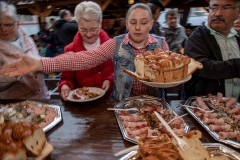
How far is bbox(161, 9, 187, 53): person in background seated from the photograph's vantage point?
5.14m

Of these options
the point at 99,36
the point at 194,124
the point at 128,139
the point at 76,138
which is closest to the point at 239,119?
the point at 194,124

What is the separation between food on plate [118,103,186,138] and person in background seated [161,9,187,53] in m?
3.46

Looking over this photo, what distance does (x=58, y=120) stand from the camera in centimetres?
186

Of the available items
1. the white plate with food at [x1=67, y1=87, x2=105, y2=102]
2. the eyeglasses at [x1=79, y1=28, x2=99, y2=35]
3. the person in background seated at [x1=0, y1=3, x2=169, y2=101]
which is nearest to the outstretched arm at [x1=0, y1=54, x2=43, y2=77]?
the person in background seated at [x1=0, y1=3, x2=169, y2=101]

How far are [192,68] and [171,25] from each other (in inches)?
142

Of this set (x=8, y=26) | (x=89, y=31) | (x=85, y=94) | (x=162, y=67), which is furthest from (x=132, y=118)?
(x=8, y=26)

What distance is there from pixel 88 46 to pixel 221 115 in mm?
1773

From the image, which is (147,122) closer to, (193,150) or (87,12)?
(193,150)

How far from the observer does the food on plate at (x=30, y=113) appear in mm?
1829

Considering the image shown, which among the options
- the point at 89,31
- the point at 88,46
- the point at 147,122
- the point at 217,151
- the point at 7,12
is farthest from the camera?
the point at 88,46

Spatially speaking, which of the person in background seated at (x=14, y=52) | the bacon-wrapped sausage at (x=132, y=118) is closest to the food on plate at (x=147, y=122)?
the bacon-wrapped sausage at (x=132, y=118)

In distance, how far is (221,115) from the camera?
1.89 m

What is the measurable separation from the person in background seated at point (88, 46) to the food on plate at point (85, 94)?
12 centimetres

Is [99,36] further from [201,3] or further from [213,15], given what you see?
[201,3]
